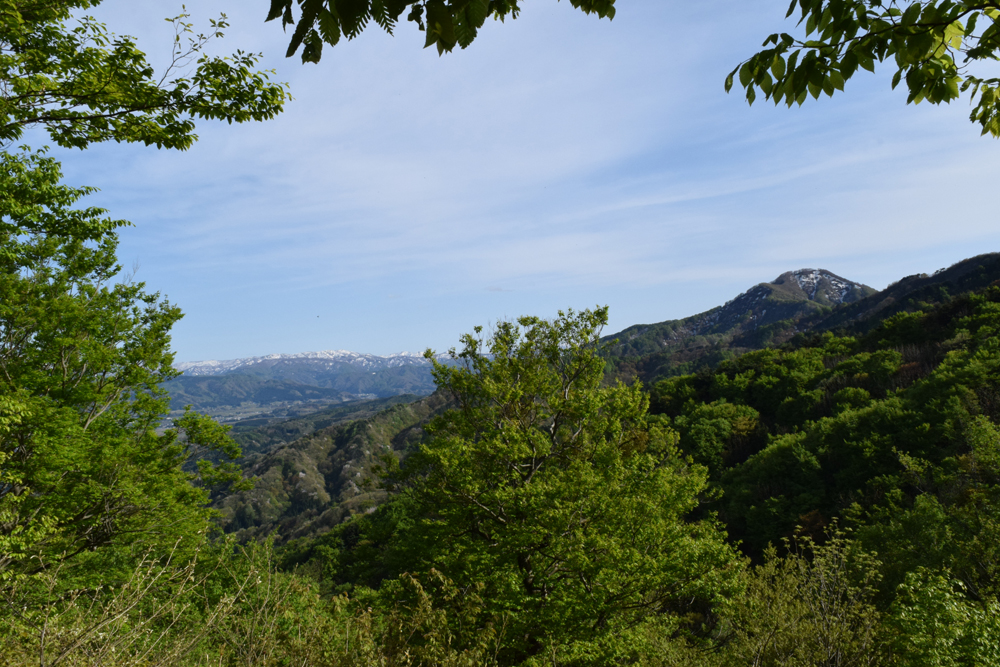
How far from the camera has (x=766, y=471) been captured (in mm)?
42938

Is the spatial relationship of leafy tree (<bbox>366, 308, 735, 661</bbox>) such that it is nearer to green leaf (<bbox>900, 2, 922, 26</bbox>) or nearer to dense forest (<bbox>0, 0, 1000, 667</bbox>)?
dense forest (<bbox>0, 0, 1000, 667</bbox>)

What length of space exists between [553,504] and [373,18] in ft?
39.4

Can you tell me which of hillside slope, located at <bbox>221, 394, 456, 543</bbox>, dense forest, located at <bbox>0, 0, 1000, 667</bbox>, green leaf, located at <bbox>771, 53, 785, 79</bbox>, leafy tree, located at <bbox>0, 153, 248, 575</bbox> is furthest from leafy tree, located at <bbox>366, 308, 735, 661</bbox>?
hillside slope, located at <bbox>221, 394, 456, 543</bbox>

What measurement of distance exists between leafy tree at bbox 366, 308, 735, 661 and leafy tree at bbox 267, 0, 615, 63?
33.3ft

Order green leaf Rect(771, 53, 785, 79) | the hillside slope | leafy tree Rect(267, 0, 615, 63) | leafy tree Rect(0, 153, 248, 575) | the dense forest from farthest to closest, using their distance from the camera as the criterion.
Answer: the hillside slope → leafy tree Rect(0, 153, 248, 575) → the dense forest → green leaf Rect(771, 53, 785, 79) → leafy tree Rect(267, 0, 615, 63)

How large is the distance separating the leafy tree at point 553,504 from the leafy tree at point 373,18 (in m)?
10.2

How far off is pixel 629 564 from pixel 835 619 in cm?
424

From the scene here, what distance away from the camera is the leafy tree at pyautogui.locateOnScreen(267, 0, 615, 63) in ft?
5.98

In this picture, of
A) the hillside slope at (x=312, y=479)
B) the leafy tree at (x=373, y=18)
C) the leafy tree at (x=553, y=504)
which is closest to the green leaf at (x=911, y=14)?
the leafy tree at (x=373, y=18)

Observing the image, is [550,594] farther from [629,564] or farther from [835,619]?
[835,619]

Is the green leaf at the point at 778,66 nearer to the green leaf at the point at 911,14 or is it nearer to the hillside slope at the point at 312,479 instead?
the green leaf at the point at 911,14

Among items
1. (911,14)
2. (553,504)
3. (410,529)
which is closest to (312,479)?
(410,529)

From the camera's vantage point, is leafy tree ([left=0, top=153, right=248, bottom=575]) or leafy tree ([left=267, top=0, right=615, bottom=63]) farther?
leafy tree ([left=0, top=153, right=248, bottom=575])

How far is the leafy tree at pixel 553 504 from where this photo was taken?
452 inches
